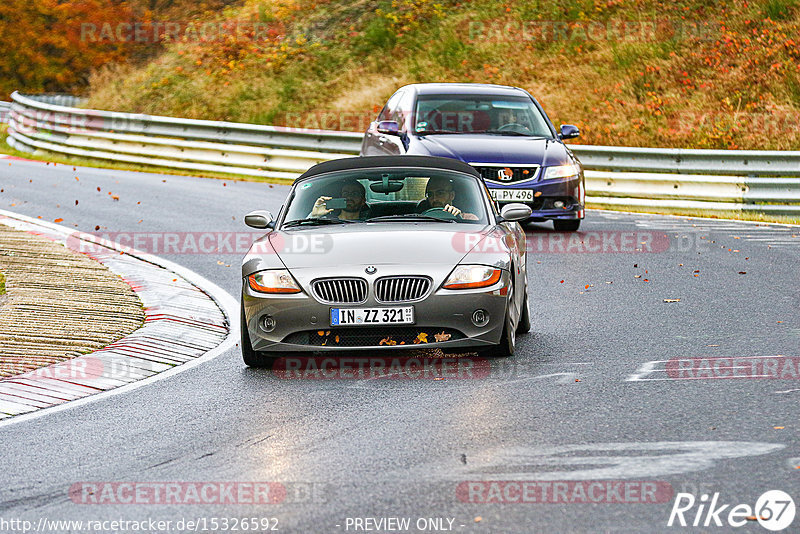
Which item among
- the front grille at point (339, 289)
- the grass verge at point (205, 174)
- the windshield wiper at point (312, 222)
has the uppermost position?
the windshield wiper at point (312, 222)

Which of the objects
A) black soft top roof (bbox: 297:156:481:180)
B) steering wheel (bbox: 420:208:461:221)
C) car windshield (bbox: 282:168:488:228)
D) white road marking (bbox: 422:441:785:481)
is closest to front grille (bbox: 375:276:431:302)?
car windshield (bbox: 282:168:488:228)

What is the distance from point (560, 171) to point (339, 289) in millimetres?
7490

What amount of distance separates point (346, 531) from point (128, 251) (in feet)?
32.0

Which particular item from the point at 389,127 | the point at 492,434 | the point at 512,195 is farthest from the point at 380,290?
the point at 389,127

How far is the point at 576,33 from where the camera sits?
103 ft

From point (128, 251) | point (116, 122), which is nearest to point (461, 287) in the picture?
point (128, 251)

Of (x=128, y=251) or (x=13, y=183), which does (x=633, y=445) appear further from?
(x=13, y=183)

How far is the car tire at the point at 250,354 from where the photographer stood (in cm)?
856

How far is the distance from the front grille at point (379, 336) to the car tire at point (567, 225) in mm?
8099

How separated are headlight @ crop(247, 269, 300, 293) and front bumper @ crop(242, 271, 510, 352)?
0.15 feet

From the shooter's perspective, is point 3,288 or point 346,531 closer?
point 346,531

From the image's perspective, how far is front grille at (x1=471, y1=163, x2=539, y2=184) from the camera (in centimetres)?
1503

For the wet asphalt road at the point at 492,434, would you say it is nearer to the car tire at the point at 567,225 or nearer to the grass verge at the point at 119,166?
the car tire at the point at 567,225

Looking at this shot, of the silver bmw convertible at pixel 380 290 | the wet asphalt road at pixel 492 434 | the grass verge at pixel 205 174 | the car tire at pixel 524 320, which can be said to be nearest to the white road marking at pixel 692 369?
the wet asphalt road at pixel 492 434
